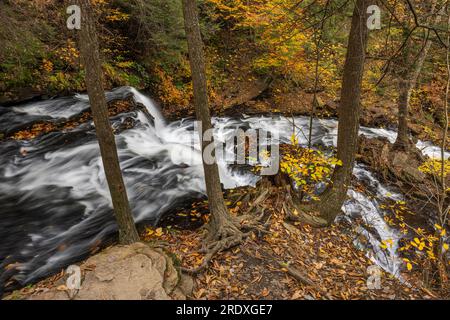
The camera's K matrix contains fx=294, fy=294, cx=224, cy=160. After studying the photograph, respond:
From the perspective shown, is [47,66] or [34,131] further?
[47,66]

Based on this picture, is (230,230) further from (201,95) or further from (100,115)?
(100,115)

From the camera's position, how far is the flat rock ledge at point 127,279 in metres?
3.62

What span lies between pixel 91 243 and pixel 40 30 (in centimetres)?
837

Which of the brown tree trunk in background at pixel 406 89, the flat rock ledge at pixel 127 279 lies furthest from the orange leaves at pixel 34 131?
the brown tree trunk in background at pixel 406 89

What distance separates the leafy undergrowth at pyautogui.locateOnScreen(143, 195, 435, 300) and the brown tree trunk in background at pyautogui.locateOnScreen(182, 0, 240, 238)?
1.83ft

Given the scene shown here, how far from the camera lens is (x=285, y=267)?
463 cm

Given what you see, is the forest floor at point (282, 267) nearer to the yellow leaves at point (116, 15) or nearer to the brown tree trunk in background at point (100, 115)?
the brown tree trunk in background at point (100, 115)

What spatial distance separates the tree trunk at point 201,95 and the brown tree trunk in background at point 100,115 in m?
1.26

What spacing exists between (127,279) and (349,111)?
479 centimetres

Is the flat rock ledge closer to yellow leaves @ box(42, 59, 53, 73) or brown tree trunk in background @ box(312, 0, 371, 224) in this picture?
brown tree trunk in background @ box(312, 0, 371, 224)

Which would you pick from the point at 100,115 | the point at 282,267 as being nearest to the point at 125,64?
the point at 100,115

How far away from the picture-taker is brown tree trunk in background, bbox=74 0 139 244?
11.7 ft

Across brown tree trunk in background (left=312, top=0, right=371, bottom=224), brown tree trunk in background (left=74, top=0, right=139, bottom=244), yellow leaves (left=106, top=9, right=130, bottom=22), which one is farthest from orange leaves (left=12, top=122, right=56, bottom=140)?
brown tree trunk in background (left=312, top=0, right=371, bottom=224)

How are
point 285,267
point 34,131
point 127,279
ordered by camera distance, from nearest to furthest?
1. point 127,279
2. point 285,267
3. point 34,131
